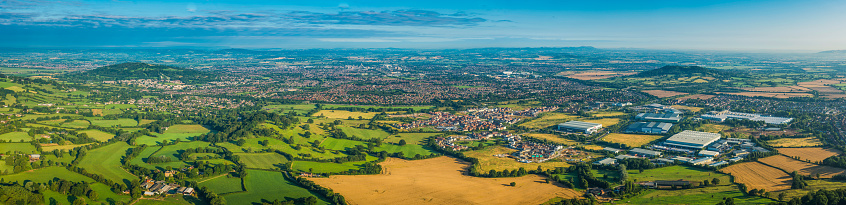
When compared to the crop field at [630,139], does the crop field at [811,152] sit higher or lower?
higher

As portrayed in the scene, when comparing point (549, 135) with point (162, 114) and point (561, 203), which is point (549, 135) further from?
point (162, 114)

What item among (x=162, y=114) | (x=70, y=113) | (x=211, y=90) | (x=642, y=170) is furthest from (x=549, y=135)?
(x=211, y=90)

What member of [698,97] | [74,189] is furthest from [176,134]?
[698,97]

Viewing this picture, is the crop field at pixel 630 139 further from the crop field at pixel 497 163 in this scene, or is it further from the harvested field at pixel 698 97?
the harvested field at pixel 698 97

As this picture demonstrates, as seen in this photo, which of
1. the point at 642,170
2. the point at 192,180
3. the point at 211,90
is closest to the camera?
the point at 192,180

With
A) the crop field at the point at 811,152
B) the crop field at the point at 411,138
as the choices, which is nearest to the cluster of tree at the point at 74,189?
the crop field at the point at 411,138

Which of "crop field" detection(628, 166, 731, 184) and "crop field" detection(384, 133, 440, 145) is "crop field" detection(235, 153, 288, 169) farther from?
"crop field" detection(628, 166, 731, 184)
